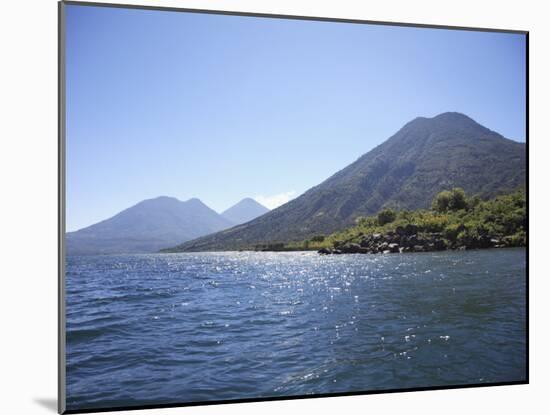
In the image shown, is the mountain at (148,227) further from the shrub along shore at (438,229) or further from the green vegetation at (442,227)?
Answer: the green vegetation at (442,227)

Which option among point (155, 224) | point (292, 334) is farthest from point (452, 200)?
point (155, 224)

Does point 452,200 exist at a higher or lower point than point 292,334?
higher

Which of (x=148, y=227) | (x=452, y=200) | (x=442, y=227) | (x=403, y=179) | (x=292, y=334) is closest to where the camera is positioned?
(x=292, y=334)

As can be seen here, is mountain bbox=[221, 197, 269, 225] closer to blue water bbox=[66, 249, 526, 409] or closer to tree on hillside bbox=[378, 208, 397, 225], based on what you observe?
blue water bbox=[66, 249, 526, 409]

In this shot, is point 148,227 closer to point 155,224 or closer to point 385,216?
point 155,224

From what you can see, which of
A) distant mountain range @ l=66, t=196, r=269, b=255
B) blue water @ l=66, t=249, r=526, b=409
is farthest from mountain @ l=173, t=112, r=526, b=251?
blue water @ l=66, t=249, r=526, b=409

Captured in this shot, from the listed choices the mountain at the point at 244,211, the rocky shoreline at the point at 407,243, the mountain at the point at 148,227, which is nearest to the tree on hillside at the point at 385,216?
the rocky shoreline at the point at 407,243

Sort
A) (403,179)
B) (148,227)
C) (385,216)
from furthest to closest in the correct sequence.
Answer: (403,179) → (385,216) → (148,227)

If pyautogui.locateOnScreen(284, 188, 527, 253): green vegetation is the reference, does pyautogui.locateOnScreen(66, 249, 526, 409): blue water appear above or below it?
below
